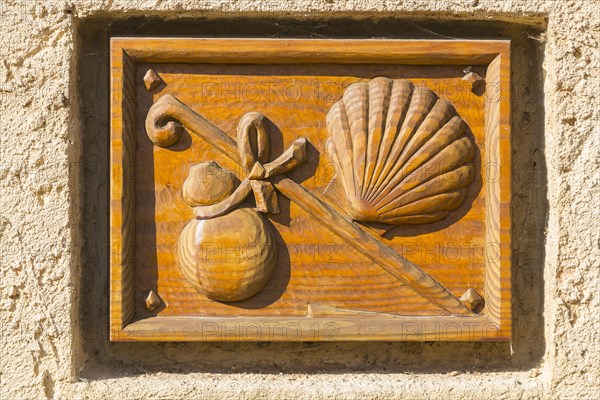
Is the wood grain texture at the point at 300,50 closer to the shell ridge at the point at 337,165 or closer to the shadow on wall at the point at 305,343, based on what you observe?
the shadow on wall at the point at 305,343

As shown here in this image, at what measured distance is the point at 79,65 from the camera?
50.7 inches

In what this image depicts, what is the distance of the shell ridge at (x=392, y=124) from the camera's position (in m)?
1.25

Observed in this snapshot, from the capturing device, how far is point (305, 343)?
1302mm

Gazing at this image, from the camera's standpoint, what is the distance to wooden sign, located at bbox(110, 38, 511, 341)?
4.09ft

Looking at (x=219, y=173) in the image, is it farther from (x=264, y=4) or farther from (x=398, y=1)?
(x=398, y=1)

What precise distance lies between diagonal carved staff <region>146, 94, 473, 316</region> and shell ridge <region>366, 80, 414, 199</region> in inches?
3.2

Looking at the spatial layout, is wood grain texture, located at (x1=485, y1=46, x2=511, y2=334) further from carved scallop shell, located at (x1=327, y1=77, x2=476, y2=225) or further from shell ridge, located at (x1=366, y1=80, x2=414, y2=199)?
shell ridge, located at (x1=366, y1=80, x2=414, y2=199)

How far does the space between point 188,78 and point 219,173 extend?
0.62 ft

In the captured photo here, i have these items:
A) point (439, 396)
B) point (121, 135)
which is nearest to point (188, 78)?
point (121, 135)

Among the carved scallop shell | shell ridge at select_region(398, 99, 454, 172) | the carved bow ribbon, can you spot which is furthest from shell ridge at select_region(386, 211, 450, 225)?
the carved bow ribbon

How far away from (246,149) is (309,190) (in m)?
0.14

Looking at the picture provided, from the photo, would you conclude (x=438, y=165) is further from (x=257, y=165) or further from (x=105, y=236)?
(x=105, y=236)

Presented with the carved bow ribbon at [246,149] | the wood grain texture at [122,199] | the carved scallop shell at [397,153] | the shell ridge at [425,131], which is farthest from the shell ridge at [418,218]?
the wood grain texture at [122,199]

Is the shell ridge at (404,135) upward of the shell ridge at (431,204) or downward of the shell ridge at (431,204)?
upward
